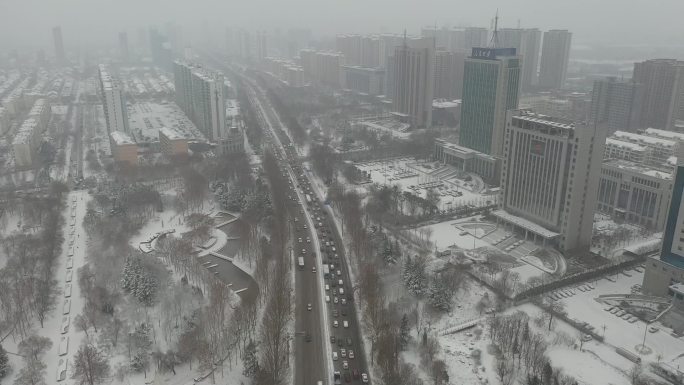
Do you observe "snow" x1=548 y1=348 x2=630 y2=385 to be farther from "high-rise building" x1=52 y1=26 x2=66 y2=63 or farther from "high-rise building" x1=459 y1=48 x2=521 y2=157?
"high-rise building" x1=52 y1=26 x2=66 y2=63

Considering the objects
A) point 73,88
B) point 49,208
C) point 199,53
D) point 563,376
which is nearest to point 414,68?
point 49,208

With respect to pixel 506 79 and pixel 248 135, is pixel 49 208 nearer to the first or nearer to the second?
pixel 248 135

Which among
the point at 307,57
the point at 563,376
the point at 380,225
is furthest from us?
the point at 307,57

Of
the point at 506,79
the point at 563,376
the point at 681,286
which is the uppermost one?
the point at 506,79

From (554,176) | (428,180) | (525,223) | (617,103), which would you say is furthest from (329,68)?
(554,176)

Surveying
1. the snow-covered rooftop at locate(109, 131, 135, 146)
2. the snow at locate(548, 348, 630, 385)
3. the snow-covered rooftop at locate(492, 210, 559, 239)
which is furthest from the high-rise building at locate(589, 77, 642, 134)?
the snow-covered rooftop at locate(109, 131, 135, 146)

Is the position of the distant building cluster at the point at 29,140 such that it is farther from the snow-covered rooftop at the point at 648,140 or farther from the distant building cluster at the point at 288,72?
the snow-covered rooftop at the point at 648,140
